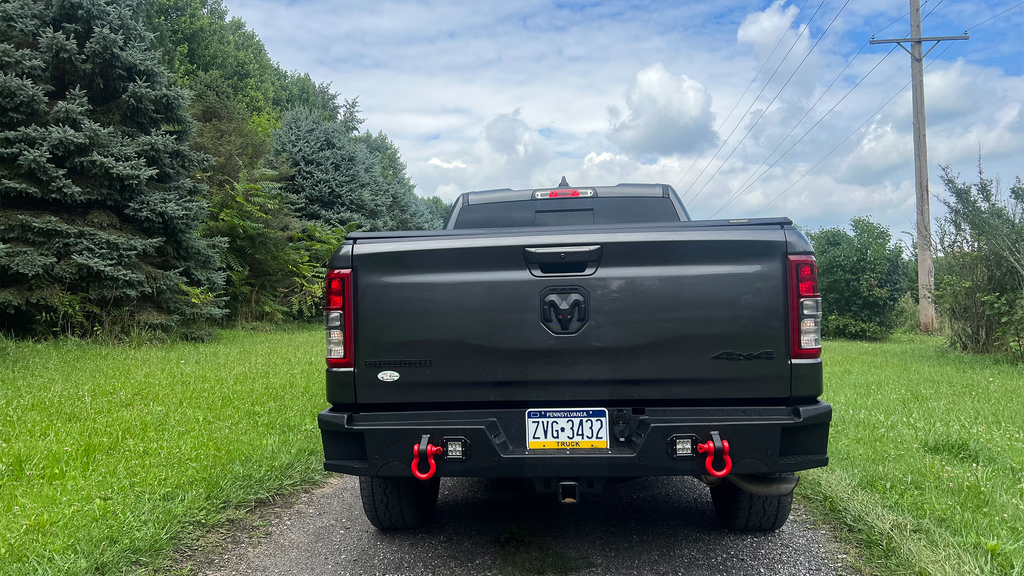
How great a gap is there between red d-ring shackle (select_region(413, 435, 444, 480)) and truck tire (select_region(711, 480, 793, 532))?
5.27ft

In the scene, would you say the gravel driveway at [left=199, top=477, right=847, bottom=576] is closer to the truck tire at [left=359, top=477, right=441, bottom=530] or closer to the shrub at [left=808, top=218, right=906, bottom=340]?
the truck tire at [left=359, top=477, right=441, bottom=530]

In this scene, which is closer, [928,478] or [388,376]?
[388,376]

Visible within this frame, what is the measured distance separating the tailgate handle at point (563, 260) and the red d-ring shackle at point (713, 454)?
0.84m

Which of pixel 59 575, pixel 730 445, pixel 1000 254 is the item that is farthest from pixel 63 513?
pixel 1000 254

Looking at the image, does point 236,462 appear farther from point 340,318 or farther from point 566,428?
point 566,428

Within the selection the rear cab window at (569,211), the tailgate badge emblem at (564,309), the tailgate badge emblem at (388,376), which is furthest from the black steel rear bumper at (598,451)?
the rear cab window at (569,211)

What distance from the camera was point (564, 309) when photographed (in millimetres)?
2846

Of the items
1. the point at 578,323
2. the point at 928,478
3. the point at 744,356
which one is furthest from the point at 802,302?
the point at 928,478

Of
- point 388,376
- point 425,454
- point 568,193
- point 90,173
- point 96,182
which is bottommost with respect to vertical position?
point 425,454

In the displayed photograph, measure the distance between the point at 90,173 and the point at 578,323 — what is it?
37.3 ft

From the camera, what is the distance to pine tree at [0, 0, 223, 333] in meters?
10.7

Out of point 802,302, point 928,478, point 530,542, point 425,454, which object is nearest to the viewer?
point 802,302

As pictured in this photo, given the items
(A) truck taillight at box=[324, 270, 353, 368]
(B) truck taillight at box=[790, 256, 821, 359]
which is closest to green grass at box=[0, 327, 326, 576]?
(A) truck taillight at box=[324, 270, 353, 368]

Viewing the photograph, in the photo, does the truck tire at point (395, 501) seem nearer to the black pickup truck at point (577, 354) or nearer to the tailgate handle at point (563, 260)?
the black pickup truck at point (577, 354)
